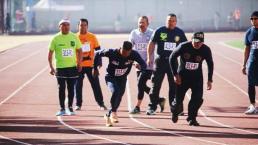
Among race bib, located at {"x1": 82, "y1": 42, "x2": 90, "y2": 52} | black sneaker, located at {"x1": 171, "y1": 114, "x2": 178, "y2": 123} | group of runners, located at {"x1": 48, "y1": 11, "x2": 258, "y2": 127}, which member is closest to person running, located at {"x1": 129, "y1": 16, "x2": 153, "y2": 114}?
group of runners, located at {"x1": 48, "y1": 11, "x2": 258, "y2": 127}

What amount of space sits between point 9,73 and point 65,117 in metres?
10.0

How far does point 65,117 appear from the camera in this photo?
1273cm

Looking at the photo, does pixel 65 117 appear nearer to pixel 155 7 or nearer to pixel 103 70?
pixel 103 70

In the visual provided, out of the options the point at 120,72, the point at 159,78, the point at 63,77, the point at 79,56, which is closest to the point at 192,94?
the point at 120,72

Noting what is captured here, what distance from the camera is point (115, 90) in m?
11.9

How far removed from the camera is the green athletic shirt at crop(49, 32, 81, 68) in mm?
12969

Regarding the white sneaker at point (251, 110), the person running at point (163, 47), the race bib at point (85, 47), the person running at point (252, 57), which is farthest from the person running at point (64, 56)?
the white sneaker at point (251, 110)

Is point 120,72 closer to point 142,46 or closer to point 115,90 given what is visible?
point 115,90

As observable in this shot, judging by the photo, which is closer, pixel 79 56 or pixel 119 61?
pixel 119 61

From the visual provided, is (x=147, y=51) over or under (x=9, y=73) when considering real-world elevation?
over

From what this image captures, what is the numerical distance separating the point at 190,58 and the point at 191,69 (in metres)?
0.24

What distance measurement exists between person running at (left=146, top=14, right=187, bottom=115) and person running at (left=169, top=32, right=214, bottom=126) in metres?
1.17

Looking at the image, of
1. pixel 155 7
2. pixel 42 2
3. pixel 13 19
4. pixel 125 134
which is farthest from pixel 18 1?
pixel 125 134

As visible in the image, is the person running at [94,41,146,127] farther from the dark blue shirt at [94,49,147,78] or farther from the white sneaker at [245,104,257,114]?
the white sneaker at [245,104,257,114]
